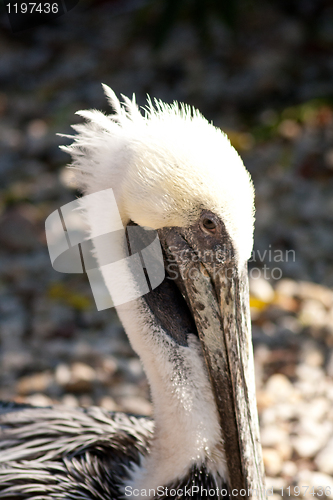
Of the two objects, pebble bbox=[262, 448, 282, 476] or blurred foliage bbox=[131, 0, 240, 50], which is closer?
pebble bbox=[262, 448, 282, 476]

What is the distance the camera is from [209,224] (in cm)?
158

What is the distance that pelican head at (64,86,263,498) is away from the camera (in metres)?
1.57

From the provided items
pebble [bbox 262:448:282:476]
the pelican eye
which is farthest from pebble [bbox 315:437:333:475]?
the pelican eye

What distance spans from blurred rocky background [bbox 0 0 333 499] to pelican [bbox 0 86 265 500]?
748 mm

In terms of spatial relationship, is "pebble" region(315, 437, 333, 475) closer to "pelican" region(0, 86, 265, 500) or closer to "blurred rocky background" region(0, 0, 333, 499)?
"blurred rocky background" region(0, 0, 333, 499)

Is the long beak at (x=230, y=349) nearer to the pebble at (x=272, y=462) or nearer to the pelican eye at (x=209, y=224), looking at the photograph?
the pelican eye at (x=209, y=224)

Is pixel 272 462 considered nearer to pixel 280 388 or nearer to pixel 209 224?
pixel 280 388

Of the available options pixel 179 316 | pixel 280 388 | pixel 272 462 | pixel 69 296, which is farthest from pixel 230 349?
pixel 69 296

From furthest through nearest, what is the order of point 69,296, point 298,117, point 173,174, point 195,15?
point 195,15 → point 298,117 → point 69,296 → point 173,174

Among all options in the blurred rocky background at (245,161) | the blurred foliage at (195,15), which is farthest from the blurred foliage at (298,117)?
the blurred foliage at (195,15)

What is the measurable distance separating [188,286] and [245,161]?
288 centimetres

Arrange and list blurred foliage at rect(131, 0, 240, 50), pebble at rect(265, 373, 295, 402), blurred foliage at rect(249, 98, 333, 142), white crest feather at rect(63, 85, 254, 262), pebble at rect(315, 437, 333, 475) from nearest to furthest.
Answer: white crest feather at rect(63, 85, 254, 262), pebble at rect(315, 437, 333, 475), pebble at rect(265, 373, 295, 402), blurred foliage at rect(249, 98, 333, 142), blurred foliage at rect(131, 0, 240, 50)

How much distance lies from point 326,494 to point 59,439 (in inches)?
41.8

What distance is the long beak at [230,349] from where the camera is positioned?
165 centimetres
